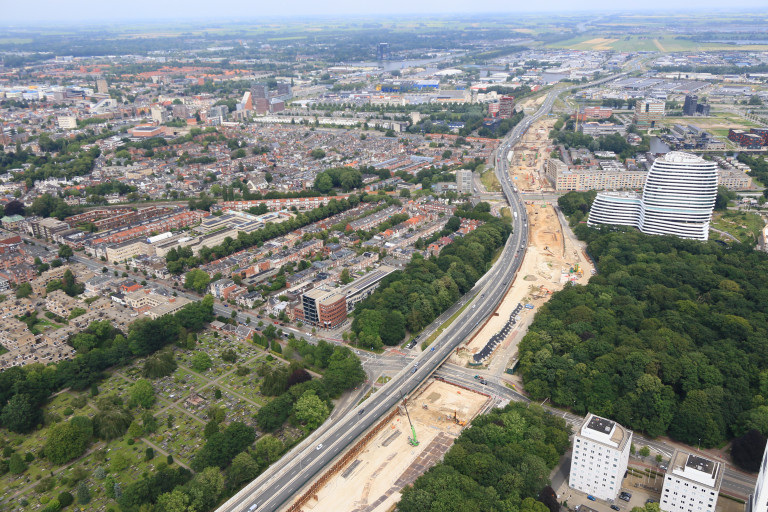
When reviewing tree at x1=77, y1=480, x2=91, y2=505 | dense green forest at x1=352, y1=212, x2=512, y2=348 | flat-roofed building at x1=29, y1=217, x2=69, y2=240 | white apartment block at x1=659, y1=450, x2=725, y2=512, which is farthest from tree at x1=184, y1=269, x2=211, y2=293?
white apartment block at x1=659, y1=450, x2=725, y2=512

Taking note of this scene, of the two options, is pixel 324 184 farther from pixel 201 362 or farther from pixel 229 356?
pixel 201 362

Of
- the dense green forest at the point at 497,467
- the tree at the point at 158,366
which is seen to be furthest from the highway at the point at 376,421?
the tree at the point at 158,366

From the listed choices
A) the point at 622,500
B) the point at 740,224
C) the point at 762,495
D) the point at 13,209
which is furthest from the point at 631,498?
the point at 13,209

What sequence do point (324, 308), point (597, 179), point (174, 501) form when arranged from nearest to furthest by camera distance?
point (174, 501) → point (324, 308) → point (597, 179)

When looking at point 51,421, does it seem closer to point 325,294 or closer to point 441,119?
point 325,294

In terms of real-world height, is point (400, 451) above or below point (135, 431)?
below

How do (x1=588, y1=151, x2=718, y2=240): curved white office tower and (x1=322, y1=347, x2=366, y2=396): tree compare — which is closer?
(x1=322, y1=347, x2=366, y2=396): tree

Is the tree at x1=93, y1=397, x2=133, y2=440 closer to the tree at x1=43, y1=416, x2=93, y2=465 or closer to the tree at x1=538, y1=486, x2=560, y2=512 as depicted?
the tree at x1=43, y1=416, x2=93, y2=465
